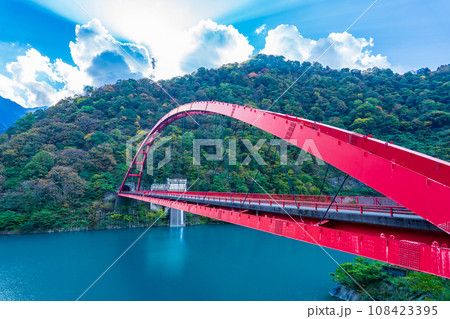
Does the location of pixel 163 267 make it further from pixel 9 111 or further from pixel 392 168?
pixel 9 111

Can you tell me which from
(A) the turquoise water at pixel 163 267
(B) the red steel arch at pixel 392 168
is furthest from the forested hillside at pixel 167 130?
(B) the red steel arch at pixel 392 168

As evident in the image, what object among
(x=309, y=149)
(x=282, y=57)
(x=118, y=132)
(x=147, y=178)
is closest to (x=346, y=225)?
(x=309, y=149)

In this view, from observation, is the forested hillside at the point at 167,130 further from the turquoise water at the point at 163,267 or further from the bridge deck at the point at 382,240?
the bridge deck at the point at 382,240

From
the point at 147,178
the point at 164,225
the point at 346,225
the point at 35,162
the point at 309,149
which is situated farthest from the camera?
the point at 147,178

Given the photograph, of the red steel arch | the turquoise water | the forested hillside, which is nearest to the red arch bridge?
the red steel arch

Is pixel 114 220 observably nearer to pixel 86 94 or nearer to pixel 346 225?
pixel 346 225

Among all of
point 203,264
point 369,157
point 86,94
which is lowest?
point 203,264

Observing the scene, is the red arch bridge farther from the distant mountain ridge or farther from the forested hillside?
the distant mountain ridge
